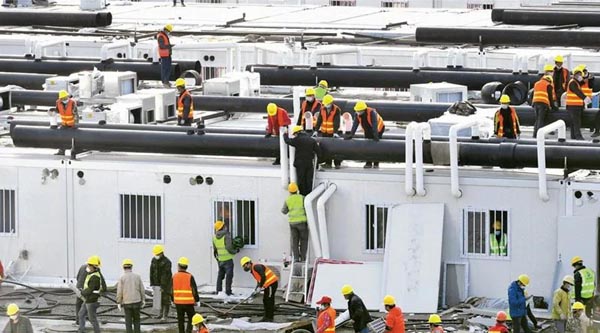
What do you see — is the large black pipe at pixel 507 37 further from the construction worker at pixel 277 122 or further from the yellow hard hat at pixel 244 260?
the yellow hard hat at pixel 244 260

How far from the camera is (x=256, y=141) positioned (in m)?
34.4

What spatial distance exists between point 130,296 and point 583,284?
25.7 ft

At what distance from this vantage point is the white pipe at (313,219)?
32938 millimetres

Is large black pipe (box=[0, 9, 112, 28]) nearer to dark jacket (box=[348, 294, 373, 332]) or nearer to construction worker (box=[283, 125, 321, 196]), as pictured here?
construction worker (box=[283, 125, 321, 196])

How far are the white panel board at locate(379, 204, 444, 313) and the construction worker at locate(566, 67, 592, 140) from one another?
436 centimetres

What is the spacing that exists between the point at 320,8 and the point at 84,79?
23.4 meters

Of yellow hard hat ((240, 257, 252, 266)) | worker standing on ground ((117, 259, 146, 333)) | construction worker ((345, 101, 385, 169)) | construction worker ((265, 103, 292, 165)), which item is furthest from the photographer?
construction worker ((265, 103, 292, 165))

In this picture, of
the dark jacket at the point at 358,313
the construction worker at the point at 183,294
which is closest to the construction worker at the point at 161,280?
the construction worker at the point at 183,294

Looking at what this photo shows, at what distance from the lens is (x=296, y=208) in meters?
33.1

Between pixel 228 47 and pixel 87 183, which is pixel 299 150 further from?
pixel 228 47

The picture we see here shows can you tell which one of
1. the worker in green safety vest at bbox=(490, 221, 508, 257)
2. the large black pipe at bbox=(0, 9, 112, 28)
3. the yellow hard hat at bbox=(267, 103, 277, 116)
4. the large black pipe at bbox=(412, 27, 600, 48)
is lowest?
the worker in green safety vest at bbox=(490, 221, 508, 257)

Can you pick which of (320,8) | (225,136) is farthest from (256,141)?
(320,8)

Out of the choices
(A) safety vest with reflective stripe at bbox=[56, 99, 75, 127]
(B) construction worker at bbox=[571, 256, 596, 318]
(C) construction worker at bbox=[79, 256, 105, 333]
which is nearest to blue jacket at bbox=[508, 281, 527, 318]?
(B) construction worker at bbox=[571, 256, 596, 318]

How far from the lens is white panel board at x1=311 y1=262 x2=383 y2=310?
3244 centimetres
